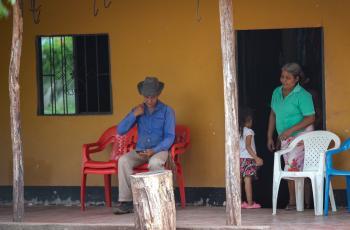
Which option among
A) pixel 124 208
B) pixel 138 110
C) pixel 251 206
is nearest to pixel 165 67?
pixel 138 110

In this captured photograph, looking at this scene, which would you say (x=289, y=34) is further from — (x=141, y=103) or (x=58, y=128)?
(x=58, y=128)

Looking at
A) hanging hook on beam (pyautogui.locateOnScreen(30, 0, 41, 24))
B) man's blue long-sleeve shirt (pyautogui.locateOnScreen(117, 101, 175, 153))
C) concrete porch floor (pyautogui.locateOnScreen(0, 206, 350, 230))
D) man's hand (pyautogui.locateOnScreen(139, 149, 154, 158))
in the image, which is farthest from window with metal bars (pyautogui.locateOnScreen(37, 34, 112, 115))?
concrete porch floor (pyautogui.locateOnScreen(0, 206, 350, 230))

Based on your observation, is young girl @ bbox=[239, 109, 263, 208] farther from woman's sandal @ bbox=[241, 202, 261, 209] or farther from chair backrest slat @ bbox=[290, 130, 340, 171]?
chair backrest slat @ bbox=[290, 130, 340, 171]

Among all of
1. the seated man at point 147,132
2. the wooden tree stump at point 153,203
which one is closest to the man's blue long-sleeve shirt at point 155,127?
the seated man at point 147,132

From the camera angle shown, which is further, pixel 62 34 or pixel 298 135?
pixel 62 34

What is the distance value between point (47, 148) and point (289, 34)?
3.52 m

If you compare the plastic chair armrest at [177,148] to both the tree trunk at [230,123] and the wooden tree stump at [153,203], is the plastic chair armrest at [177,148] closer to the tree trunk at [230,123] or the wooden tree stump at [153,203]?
the tree trunk at [230,123]

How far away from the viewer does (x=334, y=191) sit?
1238cm

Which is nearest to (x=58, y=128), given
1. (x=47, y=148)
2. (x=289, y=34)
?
(x=47, y=148)

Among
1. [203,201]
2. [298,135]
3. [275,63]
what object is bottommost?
[203,201]

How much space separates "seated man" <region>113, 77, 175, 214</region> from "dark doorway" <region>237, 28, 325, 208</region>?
47.6 inches

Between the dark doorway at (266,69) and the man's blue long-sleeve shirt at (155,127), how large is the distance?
1.18 m

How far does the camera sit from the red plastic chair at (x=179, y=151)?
12.4 m

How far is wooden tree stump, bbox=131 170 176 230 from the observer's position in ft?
33.9
